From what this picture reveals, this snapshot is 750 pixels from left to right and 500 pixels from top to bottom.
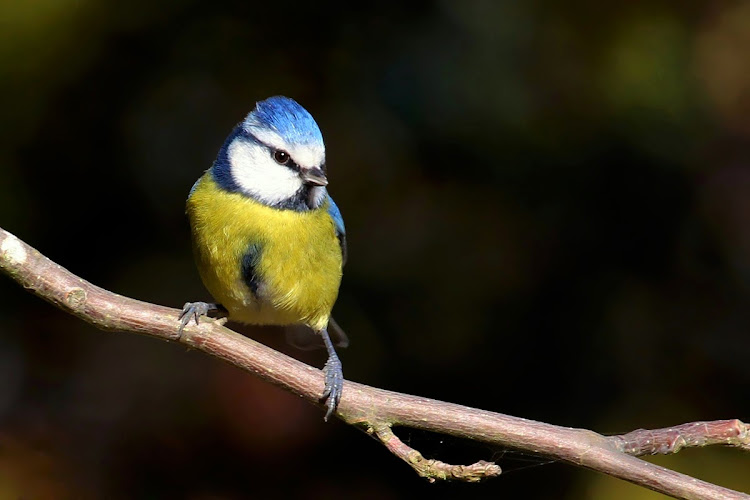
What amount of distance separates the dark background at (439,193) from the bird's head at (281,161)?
0.69 metres

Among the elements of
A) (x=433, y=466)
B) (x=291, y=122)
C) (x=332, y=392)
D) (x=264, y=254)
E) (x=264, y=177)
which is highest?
(x=291, y=122)

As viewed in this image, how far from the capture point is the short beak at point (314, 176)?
2.04 m

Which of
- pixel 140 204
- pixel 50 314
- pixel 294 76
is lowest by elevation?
pixel 50 314

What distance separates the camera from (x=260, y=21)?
9.30 feet

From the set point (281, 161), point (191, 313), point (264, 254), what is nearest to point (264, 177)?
point (281, 161)

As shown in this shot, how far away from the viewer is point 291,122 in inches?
81.4

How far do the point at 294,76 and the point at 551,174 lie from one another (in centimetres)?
90

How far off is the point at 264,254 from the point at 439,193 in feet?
3.26

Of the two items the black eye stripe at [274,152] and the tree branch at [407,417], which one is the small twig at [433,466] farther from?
the black eye stripe at [274,152]

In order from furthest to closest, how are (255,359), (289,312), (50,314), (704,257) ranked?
(704,257), (50,314), (289,312), (255,359)

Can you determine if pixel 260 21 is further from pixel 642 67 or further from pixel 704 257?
pixel 704 257

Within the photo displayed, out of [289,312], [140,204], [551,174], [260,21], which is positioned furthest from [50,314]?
[551,174]

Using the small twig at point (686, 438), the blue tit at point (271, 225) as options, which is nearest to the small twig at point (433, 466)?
the small twig at point (686, 438)

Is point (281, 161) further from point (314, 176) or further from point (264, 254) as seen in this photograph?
point (264, 254)
